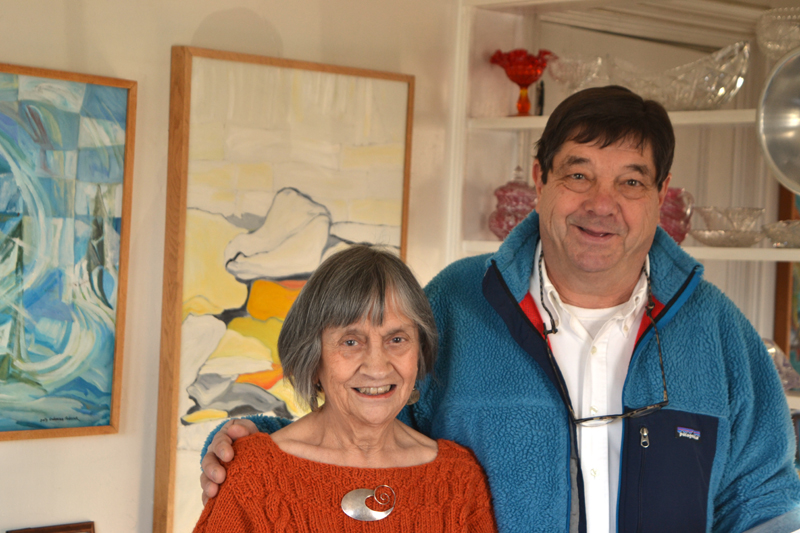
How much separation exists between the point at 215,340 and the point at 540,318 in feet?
4.24

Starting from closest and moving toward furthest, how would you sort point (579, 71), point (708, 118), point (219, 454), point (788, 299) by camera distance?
point (219, 454)
point (708, 118)
point (579, 71)
point (788, 299)

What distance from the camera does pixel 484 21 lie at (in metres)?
3.12

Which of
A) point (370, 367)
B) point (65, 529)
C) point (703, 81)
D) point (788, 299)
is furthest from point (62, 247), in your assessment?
point (788, 299)

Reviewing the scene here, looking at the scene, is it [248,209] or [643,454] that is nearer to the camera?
[643,454]

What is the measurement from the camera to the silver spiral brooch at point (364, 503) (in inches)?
59.6

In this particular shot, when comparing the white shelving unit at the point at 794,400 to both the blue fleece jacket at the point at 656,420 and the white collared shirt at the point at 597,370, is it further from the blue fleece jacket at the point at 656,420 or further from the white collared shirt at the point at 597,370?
the white collared shirt at the point at 597,370

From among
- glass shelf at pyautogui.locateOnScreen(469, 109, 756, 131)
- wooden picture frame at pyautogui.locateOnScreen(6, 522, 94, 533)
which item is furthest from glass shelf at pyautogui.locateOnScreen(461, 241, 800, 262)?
wooden picture frame at pyautogui.locateOnScreen(6, 522, 94, 533)

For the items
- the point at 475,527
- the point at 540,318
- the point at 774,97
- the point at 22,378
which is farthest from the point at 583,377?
the point at 22,378

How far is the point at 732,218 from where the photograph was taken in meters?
2.69

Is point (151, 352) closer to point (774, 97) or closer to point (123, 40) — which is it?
point (123, 40)

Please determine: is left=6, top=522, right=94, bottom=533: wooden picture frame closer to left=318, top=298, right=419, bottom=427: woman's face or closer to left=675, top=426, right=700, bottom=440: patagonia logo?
left=318, top=298, right=419, bottom=427: woman's face

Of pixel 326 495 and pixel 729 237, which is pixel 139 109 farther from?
pixel 729 237

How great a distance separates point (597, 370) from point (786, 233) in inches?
49.5

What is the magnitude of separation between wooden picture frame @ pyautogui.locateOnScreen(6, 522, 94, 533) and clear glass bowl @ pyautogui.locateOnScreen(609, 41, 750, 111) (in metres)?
2.23
